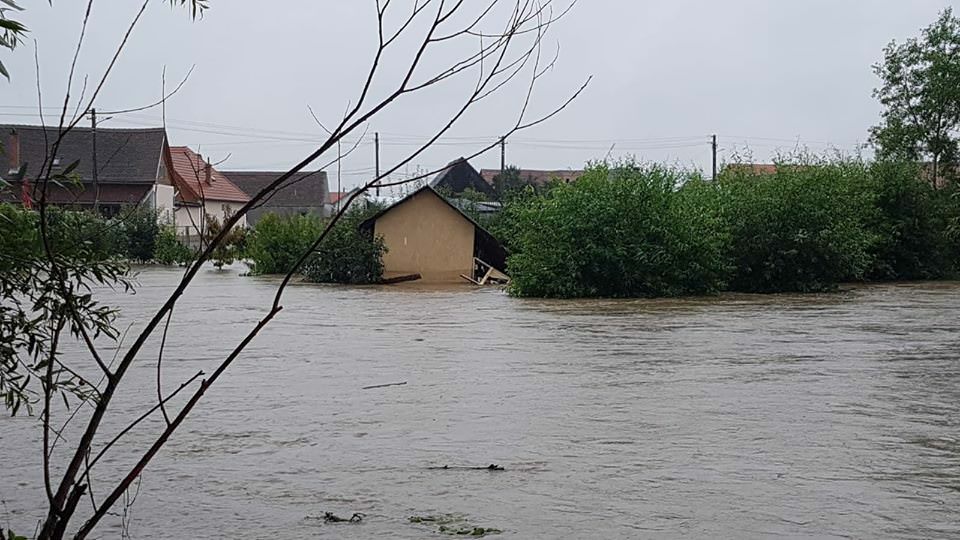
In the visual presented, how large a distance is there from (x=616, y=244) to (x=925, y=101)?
2030 cm

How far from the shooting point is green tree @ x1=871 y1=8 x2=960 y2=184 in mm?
39625

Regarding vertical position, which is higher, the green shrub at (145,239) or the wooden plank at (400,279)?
the green shrub at (145,239)

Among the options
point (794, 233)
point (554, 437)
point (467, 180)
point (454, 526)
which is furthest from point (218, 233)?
point (467, 180)

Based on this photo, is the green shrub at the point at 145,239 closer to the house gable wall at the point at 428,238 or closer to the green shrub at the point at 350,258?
the green shrub at the point at 350,258

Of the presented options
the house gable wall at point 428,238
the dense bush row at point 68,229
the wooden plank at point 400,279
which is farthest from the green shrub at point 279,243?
the dense bush row at point 68,229

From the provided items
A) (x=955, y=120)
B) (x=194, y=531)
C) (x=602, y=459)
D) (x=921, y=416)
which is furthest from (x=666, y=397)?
(x=955, y=120)

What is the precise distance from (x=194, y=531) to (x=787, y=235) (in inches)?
924

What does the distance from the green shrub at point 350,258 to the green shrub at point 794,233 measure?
384 inches

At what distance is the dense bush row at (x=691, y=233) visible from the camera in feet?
84.0

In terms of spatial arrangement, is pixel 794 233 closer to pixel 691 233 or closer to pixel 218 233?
pixel 691 233

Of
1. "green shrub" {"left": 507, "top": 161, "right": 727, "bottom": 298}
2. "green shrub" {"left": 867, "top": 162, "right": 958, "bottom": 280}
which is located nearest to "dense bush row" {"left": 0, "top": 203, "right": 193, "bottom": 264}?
"green shrub" {"left": 507, "top": 161, "right": 727, "bottom": 298}

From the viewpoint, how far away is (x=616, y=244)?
83.7 ft

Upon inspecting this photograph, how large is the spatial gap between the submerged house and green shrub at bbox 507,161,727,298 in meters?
6.64

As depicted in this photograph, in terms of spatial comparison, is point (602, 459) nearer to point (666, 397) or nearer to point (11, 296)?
point (666, 397)
